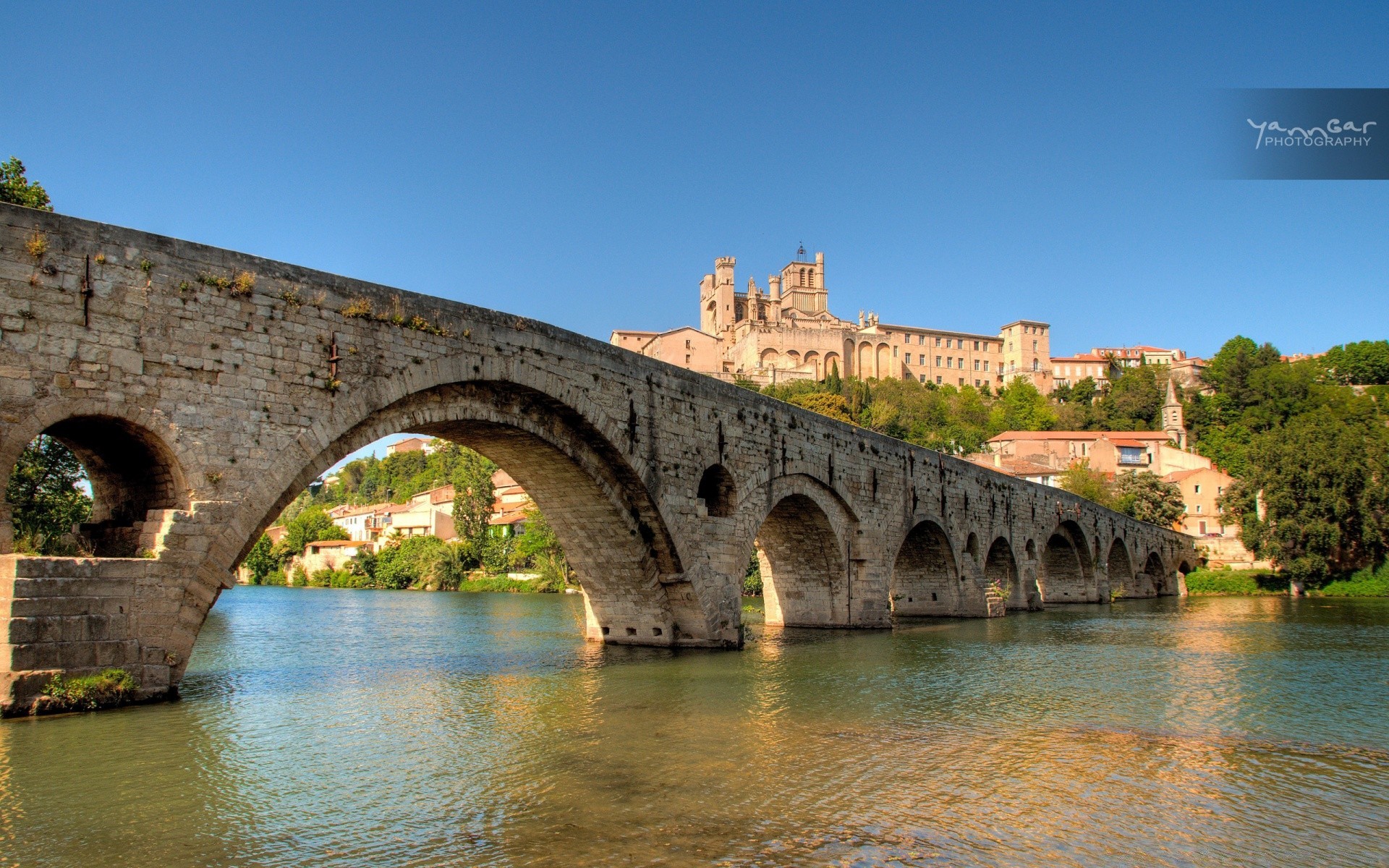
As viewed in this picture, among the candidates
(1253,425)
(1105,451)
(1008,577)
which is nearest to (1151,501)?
(1105,451)

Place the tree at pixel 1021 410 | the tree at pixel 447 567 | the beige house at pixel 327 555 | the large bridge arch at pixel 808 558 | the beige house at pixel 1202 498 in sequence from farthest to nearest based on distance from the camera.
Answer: the tree at pixel 1021 410, the beige house at pixel 1202 498, the beige house at pixel 327 555, the tree at pixel 447 567, the large bridge arch at pixel 808 558

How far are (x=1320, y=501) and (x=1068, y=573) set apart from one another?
55.3 ft

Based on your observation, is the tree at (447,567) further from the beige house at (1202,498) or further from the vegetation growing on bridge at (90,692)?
the vegetation growing on bridge at (90,692)

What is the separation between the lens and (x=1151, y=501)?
200 ft

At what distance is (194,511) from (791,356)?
302 ft

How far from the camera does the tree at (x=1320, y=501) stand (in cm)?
4847

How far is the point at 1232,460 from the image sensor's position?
76.0m

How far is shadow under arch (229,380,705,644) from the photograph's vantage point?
45.2 ft

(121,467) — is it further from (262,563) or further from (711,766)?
(262,563)

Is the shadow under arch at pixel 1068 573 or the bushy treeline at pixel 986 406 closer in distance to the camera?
the shadow under arch at pixel 1068 573

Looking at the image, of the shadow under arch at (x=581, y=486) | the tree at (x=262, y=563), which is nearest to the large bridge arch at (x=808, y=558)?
the shadow under arch at (x=581, y=486)

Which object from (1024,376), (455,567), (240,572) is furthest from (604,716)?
(1024,376)

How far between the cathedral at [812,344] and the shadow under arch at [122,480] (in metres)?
87.0

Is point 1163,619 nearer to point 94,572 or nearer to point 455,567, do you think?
point 94,572
